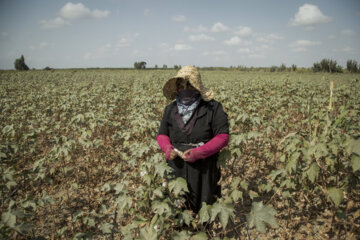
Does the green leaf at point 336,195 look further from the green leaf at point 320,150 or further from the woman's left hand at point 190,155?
the woman's left hand at point 190,155

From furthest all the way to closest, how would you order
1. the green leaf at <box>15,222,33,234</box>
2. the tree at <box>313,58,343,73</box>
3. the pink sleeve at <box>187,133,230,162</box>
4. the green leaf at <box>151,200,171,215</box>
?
the tree at <box>313,58,343,73</box> < the pink sleeve at <box>187,133,230,162</box> < the green leaf at <box>151,200,171,215</box> < the green leaf at <box>15,222,33,234</box>

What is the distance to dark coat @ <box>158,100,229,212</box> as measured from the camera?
6.95ft

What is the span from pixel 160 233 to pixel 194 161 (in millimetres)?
812

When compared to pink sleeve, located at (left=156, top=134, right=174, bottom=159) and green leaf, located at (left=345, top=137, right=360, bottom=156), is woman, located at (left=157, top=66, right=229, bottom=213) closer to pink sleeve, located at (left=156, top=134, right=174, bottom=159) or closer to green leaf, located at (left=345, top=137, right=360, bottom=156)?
pink sleeve, located at (left=156, top=134, right=174, bottom=159)

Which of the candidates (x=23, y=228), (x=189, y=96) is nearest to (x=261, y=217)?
(x=189, y=96)

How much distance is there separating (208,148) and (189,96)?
63 cm

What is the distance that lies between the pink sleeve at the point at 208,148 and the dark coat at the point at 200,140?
8 centimetres

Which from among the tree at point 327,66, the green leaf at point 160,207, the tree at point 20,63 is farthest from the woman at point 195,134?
the tree at point 20,63

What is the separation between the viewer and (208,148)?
6.63 feet

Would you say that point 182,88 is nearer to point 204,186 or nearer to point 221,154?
point 221,154

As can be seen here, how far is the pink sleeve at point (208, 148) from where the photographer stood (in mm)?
2014

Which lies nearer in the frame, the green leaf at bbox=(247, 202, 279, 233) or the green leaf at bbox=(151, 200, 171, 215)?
the green leaf at bbox=(247, 202, 279, 233)

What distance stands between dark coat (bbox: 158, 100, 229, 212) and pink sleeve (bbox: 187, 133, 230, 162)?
0.25 feet

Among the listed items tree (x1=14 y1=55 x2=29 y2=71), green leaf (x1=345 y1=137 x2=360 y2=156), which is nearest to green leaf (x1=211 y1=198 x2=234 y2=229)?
green leaf (x1=345 y1=137 x2=360 y2=156)
